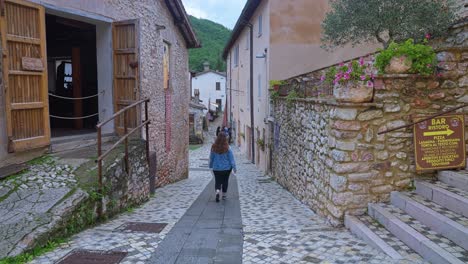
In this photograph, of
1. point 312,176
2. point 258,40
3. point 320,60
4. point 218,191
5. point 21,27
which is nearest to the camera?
point 21,27

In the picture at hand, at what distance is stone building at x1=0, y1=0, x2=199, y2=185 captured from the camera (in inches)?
249

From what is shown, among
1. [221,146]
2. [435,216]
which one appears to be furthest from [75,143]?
[435,216]

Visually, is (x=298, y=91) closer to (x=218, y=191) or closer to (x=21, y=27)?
(x=218, y=191)

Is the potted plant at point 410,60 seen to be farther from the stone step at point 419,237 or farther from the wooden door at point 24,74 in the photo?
the wooden door at point 24,74

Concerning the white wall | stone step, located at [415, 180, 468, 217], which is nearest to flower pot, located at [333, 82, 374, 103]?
stone step, located at [415, 180, 468, 217]

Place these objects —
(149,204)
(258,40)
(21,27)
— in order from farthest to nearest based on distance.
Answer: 1. (258,40)
2. (149,204)
3. (21,27)

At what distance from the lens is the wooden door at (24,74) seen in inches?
242

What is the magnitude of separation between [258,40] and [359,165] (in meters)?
11.7

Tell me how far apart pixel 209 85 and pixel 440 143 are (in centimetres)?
5294

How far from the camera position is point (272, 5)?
13953 mm

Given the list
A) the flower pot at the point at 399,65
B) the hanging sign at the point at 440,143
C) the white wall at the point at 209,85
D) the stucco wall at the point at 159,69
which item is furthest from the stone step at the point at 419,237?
the white wall at the point at 209,85

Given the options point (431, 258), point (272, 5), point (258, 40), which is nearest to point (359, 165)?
point (431, 258)

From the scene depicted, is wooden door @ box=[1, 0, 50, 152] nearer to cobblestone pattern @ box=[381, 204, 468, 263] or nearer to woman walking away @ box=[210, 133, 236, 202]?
woman walking away @ box=[210, 133, 236, 202]

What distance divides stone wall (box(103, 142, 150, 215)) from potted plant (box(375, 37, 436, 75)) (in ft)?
14.6
